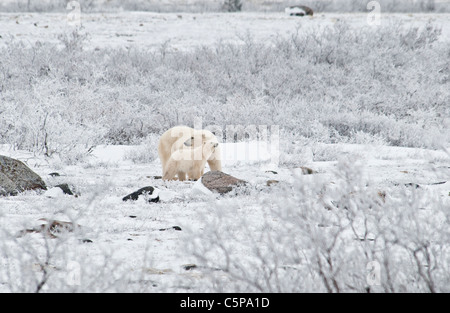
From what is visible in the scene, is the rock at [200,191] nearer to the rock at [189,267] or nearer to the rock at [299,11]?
the rock at [189,267]

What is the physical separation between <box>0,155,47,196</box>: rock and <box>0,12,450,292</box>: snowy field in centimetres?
16

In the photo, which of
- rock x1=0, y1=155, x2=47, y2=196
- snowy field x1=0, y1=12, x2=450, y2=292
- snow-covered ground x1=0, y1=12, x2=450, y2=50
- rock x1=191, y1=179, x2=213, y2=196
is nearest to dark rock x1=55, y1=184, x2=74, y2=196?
snowy field x1=0, y1=12, x2=450, y2=292

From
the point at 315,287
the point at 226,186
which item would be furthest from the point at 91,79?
the point at 315,287

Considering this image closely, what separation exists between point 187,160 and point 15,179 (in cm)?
173

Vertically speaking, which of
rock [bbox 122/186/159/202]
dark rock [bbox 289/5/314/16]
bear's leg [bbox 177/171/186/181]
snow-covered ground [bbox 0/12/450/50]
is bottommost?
bear's leg [bbox 177/171/186/181]

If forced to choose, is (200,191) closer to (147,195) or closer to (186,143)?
(147,195)

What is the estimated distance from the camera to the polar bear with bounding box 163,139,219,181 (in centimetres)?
570

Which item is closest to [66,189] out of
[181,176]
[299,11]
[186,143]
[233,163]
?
[181,176]

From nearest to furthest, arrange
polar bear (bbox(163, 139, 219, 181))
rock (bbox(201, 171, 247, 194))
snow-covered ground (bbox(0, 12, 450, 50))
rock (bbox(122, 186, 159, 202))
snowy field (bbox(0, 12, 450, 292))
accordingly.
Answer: snowy field (bbox(0, 12, 450, 292)) < rock (bbox(122, 186, 159, 202)) < rock (bbox(201, 171, 247, 194)) < polar bear (bbox(163, 139, 219, 181)) < snow-covered ground (bbox(0, 12, 450, 50))

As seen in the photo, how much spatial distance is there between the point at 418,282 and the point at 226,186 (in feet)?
9.92

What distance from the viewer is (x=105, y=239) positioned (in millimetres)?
3387

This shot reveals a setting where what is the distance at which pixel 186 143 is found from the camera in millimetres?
5914

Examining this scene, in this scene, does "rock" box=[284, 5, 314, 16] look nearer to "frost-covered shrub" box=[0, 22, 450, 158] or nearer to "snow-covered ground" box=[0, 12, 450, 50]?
"snow-covered ground" box=[0, 12, 450, 50]

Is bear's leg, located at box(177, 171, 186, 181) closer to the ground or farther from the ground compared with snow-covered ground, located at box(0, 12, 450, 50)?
closer to the ground
